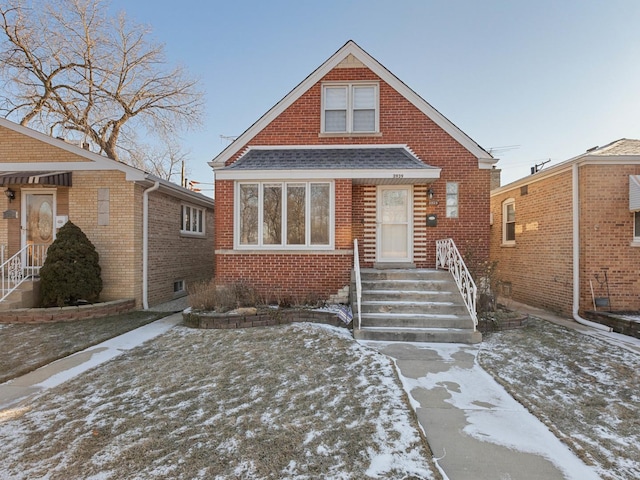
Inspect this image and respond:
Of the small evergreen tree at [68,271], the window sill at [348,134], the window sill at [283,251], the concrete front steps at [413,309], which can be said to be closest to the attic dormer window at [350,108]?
the window sill at [348,134]

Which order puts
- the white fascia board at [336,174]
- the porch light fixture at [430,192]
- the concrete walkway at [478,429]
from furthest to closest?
the porch light fixture at [430,192]
the white fascia board at [336,174]
the concrete walkway at [478,429]

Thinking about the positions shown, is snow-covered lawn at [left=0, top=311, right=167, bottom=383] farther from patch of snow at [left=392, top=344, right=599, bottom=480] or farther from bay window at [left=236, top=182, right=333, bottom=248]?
patch of snow at [left=392, top=344, right=599, bottom=480]

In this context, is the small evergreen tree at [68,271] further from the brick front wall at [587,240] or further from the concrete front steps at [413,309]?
the brick front wall at [587,240]

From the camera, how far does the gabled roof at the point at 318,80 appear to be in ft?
30.2

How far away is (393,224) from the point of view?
9.07 metres

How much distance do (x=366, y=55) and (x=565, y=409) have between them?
9.30 meters

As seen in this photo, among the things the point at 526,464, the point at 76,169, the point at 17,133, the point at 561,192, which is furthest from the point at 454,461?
the point at 17,133

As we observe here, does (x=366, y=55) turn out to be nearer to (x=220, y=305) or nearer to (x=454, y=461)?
(x=220, y=305)

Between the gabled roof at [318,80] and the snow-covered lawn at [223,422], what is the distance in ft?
20.3

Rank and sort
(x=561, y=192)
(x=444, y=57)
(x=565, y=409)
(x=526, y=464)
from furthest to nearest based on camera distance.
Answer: (x=444, y=57) → (x=561, y=192) → (x=565, y=409) → (x=526, y=464)

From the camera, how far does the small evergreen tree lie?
313 inches

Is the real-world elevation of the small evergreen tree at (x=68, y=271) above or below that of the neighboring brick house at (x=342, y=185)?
below

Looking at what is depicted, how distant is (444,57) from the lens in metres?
12.5

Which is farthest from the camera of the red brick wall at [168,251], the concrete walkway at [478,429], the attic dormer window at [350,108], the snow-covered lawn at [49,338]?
the red brick wall at [168,251]
